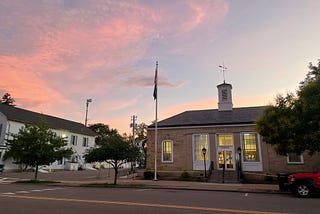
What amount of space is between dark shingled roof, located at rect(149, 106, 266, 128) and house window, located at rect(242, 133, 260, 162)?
1330 mm

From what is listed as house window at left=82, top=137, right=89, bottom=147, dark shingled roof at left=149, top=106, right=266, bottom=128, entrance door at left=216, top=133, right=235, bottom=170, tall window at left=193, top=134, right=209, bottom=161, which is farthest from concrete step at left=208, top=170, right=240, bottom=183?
house window at left=82, top=137, right=89, bottom=147

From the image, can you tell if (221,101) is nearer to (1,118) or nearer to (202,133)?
(202,133)

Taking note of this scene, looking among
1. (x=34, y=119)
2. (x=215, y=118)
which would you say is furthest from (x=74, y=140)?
(x=215, y=118)

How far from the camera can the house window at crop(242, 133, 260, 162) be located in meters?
23.0

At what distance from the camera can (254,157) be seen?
23016 mm

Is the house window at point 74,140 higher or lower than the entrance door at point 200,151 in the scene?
higher

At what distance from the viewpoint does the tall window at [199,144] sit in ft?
80.5

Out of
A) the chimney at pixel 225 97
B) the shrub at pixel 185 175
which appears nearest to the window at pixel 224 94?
the chimney at pixel 225 97

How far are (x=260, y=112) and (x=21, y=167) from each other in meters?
31.9

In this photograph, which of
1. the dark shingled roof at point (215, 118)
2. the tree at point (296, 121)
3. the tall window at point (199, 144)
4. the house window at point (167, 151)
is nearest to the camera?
the tree at point (296, 121)

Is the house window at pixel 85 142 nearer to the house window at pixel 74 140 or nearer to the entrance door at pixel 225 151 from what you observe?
the house window at pixel 74 140

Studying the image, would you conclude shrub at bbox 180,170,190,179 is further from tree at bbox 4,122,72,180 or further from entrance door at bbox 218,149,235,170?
tree at bbox 4,122,72,180

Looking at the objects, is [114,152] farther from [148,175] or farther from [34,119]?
[34,119]

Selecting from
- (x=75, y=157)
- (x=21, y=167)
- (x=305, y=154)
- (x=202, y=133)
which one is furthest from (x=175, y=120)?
(x=75, y=157)
